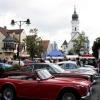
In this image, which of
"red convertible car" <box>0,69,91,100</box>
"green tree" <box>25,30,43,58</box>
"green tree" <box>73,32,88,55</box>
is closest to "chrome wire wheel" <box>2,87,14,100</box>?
"red convertible car" <box>0,69,91,100</box>

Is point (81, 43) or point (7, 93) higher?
point (81, 43)

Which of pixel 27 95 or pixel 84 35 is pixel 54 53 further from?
pixel 84 35

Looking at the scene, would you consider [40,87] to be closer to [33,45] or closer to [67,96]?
[67,96]

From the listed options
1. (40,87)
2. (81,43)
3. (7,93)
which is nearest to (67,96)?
(40,87)

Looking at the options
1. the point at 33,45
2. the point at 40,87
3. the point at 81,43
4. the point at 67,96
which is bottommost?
the point at 67,96

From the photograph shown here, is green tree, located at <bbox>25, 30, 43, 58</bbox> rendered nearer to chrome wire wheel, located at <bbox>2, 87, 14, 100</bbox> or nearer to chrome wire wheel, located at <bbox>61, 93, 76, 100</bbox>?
chrome wire wheel, located at <bbox>2, 87, 14, 100</bbox>

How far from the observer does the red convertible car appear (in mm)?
14648

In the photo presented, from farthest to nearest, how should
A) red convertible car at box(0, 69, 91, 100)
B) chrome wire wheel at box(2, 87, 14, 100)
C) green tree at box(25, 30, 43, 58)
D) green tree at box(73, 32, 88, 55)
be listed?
green tree at box(73, 32, 88, 55)
green tree at box(25, 30, 43, 58)
chrome wire wheel at box(2, 87, 14, 100)
red convertible car at box(0, 69, 91, 100)

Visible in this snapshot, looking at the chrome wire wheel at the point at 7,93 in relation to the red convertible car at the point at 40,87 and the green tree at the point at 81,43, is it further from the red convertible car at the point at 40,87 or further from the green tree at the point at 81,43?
the green tree at the point at 81,43

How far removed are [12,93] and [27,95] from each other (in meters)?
0.70

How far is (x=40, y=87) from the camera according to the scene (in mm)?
15117

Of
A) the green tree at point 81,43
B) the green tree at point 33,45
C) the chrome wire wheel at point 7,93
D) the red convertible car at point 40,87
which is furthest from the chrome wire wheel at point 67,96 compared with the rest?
the green tree at point 81,43

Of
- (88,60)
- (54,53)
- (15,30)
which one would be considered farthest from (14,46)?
(54,53)

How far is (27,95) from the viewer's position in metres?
15.4
